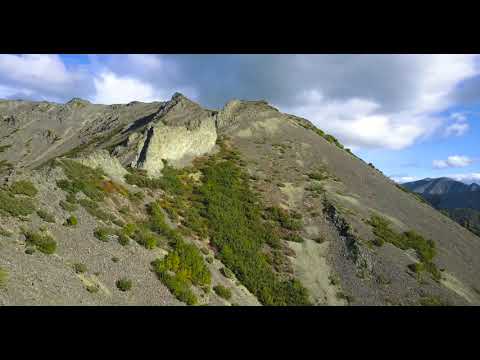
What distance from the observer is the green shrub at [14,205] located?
825 inches

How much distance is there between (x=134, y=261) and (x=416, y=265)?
26.8 m

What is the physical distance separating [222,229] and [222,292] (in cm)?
1026

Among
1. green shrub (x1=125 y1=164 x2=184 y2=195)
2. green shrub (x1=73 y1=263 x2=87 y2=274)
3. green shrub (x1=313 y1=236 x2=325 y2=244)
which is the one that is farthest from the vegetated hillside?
green shrub (x1=313 y1=236 x2=325 y2=244)

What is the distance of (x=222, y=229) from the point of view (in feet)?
118

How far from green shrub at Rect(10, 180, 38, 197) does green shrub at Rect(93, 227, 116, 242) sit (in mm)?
4957

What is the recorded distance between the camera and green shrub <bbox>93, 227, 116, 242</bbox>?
24.0 metres

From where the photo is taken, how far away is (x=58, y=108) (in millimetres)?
108438

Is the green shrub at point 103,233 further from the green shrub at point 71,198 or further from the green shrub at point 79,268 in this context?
the green shrub at point 79,268

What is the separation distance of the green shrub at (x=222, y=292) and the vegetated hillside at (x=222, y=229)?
0.09 metres

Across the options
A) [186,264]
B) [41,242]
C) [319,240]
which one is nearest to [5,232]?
[41,242]

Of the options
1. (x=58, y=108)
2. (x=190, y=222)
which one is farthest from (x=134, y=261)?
(x=58, y=108)

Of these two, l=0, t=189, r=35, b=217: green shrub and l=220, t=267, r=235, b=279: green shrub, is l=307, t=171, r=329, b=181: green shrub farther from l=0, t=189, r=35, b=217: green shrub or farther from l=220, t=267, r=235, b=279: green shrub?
l=0, t=189, r=35, b=217: green shrub

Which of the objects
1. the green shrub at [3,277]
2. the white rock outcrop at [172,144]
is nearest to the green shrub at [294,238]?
the white rock outcrop at [172,144]
